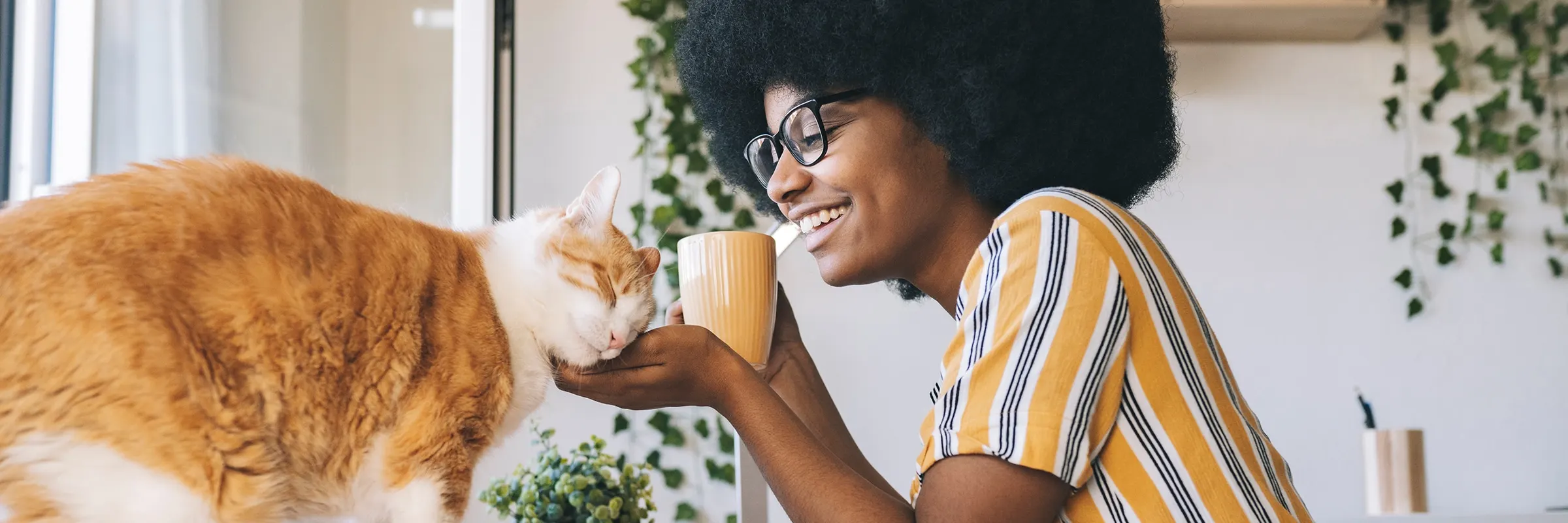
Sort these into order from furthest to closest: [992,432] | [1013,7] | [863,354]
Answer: [863,354]
[1013,7]
[992,432]

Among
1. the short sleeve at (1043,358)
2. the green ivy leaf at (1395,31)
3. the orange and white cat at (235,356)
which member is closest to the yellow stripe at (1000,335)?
the short sleeve at (1043,358)

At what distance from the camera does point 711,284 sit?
90 cm

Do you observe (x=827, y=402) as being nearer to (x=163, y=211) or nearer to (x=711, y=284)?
(x=711, y=284)

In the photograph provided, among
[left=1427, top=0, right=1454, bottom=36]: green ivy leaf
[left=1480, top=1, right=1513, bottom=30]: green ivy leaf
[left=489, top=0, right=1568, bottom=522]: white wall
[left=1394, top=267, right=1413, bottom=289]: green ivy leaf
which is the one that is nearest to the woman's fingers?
[left=489, top=0, right=1568, bottom=522]: white wall

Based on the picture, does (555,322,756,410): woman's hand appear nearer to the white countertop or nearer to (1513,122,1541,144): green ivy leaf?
the white countertop

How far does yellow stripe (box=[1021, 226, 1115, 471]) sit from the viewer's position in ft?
2.35

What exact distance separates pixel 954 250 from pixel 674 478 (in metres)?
1.29

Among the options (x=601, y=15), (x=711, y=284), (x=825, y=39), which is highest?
(x=601, y=15)

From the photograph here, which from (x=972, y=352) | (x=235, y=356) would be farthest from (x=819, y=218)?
(x=235, y=356)

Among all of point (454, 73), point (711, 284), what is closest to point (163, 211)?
point (711, 284)

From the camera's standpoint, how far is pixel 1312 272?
7.61ft

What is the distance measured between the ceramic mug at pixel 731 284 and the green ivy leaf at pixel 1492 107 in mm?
2198

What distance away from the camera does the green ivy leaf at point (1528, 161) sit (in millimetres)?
2354

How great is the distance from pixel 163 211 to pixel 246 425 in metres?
0.10
